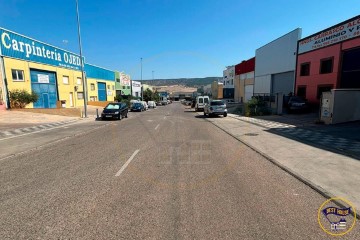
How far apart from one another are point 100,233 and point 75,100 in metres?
39.2

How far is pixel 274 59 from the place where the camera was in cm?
3294

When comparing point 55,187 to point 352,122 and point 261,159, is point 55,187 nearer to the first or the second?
point 261,159

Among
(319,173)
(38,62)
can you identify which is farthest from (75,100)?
(319,173)

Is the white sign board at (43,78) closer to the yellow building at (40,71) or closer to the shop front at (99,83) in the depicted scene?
the yellow building at (40,71)

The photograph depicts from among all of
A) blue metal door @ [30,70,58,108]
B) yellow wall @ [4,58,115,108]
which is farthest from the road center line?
blue metal door @ [30,70,58,108]

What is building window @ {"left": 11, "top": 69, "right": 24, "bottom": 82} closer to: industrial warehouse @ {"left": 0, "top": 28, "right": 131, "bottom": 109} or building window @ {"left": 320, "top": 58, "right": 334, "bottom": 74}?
industrial warehouse @ {"left": 0, "top": 28, "right": 131, "bottom": 109}

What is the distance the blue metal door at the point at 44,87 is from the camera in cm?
2831

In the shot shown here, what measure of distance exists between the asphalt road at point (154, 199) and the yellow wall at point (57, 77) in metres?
22.2

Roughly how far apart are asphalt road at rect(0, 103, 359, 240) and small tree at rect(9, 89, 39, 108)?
2098 centimetres

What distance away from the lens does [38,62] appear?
29.0m

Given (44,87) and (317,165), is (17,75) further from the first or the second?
(317,165)

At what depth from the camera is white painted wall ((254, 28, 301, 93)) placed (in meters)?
28.2

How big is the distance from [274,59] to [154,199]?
34283 mm

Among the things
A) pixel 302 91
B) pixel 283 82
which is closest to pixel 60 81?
pixel 283 82
